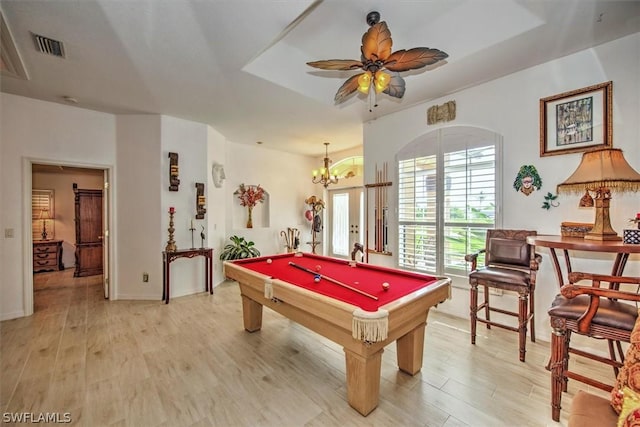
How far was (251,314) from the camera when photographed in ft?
9.96

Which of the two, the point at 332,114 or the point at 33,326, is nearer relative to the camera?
the point at 33,326

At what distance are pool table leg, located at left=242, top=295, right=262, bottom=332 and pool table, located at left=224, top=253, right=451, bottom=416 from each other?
0.20 m

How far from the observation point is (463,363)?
2408mm

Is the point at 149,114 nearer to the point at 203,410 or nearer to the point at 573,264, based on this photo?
the point at 203,410

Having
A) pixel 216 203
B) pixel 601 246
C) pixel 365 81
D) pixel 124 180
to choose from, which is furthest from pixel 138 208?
pixel 601 246

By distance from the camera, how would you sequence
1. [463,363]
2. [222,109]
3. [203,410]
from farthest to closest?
[222,109], [463,363], [203,410]

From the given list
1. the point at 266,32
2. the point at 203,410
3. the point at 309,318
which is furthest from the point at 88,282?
the point at 266,32

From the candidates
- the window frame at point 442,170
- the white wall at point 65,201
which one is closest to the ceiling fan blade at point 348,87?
the window frame at point 442,170

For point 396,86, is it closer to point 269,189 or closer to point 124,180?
point 124,180

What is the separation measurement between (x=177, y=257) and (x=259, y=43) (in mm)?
3354

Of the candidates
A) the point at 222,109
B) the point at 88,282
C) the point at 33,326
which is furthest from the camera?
the point at 88,282

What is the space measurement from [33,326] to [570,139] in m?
6.49

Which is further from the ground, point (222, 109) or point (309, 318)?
point (222, 109)

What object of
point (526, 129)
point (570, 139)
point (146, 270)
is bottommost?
point (146, 270)
